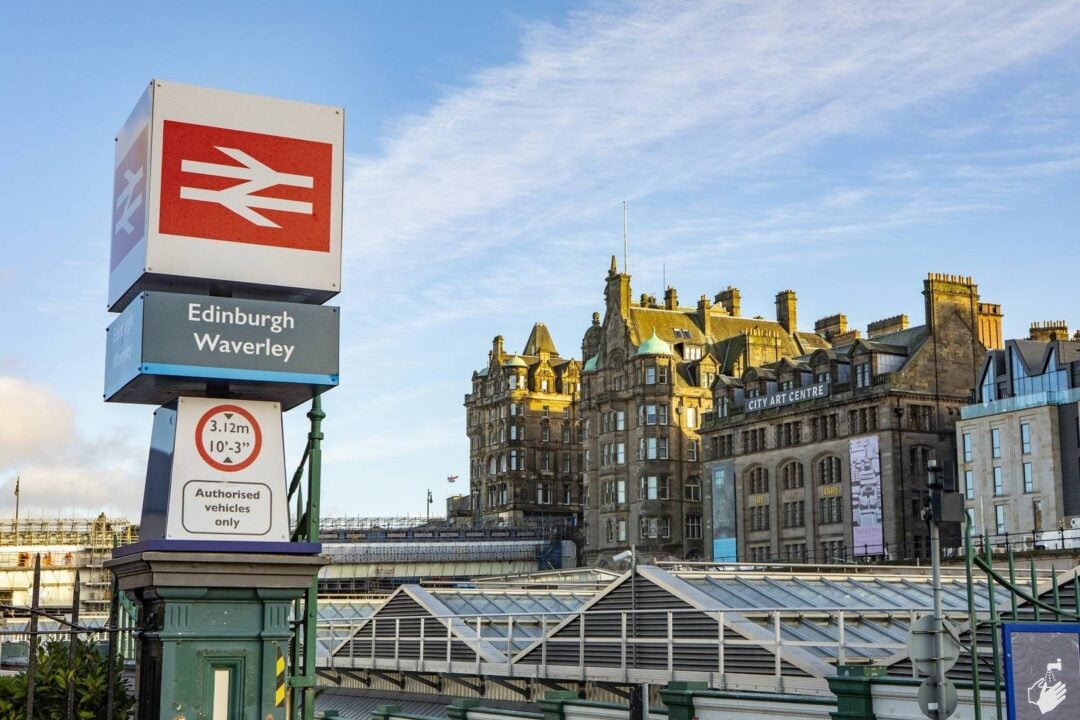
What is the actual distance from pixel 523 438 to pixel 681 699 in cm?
14013

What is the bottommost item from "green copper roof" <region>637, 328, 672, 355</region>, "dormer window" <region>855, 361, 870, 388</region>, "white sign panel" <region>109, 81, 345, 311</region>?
"white sign panel" <region>109, 81, 345, 311</region>

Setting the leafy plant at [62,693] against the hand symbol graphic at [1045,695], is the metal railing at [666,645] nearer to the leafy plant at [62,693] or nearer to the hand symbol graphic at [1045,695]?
the hand symbol graphic at [1045,695]

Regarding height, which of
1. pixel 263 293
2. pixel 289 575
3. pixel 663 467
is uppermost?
pixel 663 467

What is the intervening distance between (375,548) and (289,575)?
120 meters

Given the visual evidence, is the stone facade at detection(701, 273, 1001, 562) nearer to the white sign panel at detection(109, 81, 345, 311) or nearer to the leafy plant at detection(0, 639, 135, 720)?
the leafy plant at detection(0, 639, 135, 720)

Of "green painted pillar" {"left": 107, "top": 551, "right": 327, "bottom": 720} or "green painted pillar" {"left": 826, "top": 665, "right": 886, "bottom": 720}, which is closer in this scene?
"green painted pillar" {"left": 107, "top": 551, "right": 327, "bottom": 720}

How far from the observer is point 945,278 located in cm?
10812

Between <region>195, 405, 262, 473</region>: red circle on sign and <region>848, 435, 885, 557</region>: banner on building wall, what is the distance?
302ft

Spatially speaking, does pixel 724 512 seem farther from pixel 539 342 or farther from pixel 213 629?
pixel 213 629

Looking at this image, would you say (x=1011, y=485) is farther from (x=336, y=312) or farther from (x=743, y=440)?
(x=336, y=312)

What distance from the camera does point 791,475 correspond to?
→ 114000mm

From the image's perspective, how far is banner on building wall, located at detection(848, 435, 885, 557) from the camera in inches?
4058

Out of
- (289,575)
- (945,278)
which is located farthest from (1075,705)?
(945,278)

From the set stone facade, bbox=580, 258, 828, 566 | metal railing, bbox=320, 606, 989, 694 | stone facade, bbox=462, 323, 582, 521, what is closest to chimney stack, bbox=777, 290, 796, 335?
stone facade, bbox=580, 258, 828, 566
